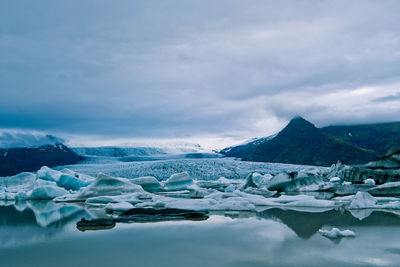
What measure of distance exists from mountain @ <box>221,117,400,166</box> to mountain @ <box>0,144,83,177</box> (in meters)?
31.5

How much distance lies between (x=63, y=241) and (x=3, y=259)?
83cm

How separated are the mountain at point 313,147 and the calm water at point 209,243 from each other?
52495mm

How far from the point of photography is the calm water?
311cm

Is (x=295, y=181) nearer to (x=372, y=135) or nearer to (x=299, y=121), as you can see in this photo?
(x=299, y=121)

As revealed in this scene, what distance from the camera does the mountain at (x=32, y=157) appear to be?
39875 mm

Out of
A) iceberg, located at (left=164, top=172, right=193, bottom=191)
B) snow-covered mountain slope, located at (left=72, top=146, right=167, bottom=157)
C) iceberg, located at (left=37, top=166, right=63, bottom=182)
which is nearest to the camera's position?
iceberg, located at (left=164, top=172, right=193, bottom=191)

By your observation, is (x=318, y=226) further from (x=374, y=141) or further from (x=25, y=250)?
(x=374, y=141)

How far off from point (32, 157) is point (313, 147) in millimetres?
45524

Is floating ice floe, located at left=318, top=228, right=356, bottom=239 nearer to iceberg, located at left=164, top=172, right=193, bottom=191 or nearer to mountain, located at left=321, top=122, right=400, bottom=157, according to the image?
iceberg, located at left=164, top=172, right=193, bottom=191

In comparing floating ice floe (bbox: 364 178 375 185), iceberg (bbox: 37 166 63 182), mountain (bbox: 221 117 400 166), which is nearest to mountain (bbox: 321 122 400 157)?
mountain (bbox: 221 117 400 166)

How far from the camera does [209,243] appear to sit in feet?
12.8

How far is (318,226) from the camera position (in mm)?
4875

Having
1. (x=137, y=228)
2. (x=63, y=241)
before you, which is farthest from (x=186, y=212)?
(x=63, y=241)

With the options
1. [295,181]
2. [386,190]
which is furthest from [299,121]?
[386,190]
